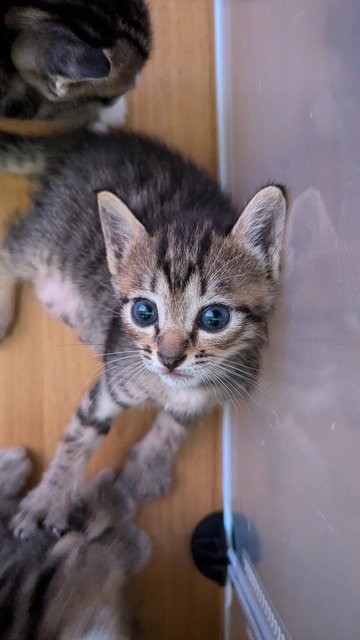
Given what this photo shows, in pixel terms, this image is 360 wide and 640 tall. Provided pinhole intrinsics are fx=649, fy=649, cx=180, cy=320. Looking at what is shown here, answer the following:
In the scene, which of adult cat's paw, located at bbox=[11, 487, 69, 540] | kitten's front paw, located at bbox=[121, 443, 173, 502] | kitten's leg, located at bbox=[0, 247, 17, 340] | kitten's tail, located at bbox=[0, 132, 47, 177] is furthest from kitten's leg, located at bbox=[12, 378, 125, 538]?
kitten's tail, located at bbox=[0, 132, 47, 177]

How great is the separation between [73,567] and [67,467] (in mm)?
277

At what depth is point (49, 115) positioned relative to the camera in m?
1.42

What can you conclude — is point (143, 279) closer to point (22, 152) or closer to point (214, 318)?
point (214, 318)

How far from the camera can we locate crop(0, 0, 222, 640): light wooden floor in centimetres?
155

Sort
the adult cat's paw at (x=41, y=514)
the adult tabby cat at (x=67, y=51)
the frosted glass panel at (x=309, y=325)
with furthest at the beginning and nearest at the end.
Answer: the adult cat's paw at (x=41, y=514) → the adult tabby cat at (x=67, y=51) → the frosted glass panel at (x=309, y=325)

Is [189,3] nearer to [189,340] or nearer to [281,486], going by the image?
[189,340]

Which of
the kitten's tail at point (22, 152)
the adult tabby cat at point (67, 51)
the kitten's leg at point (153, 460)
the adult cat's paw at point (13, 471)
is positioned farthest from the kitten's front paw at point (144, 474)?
the adult tabby cat at point (67, 51)

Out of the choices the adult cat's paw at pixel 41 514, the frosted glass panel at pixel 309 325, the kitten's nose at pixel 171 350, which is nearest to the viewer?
the frosted glass panel at pixel 309 325

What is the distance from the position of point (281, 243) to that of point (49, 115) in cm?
65

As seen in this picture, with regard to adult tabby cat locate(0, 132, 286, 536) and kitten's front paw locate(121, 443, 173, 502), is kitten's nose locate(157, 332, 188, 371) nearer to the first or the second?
adult tabby cat locate(0, 132, 286, 536)

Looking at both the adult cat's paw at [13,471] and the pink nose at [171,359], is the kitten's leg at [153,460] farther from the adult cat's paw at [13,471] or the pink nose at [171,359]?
the pink nose at [171,359]

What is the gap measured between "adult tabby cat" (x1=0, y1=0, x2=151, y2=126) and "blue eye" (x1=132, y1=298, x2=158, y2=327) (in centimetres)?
41

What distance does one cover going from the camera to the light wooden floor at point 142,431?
5.09 ft

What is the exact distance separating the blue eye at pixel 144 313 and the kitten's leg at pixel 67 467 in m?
0.31
